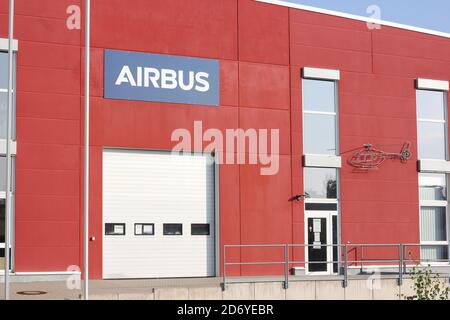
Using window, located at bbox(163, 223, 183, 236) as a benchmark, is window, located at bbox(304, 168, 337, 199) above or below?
above

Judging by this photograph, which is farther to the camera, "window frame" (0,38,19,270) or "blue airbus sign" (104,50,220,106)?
"blue airbus sign" (104,50,220,106)

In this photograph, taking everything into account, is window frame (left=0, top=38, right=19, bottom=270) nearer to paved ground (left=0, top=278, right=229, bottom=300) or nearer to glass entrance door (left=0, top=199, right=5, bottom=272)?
glass entrance door (left=0, top=199, right=5, bottom=272)

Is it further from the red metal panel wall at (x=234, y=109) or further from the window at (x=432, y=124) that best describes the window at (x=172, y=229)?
the window at (x=432, y=124)

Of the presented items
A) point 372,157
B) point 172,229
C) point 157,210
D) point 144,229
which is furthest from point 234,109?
point 372,157

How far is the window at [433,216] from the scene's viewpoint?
24.9 metres

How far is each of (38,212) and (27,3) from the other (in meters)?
5.32

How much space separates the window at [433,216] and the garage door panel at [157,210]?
7063 mm

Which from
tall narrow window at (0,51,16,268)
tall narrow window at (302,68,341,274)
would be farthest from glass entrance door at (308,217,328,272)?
tall narrow window at (0,51,16,268)

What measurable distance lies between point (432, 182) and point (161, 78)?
31.1 feet

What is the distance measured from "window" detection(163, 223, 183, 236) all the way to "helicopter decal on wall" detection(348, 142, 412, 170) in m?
5.70

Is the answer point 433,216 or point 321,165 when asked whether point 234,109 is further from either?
point 433,216

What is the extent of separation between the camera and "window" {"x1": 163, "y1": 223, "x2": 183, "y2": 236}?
21.7 meters

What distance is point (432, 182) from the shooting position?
2519 cm
